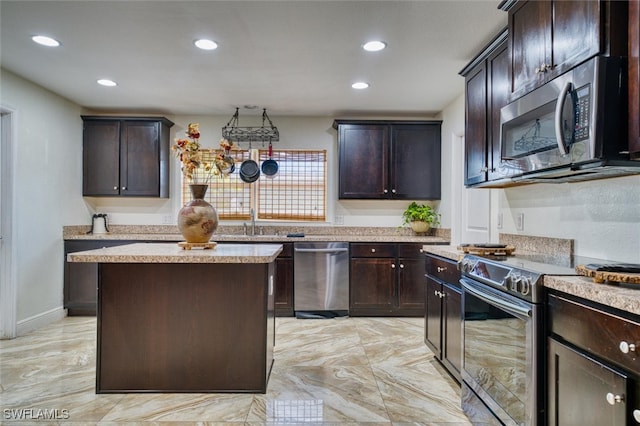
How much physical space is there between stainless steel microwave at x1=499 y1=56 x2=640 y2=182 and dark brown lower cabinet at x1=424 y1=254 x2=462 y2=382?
36.7 inches

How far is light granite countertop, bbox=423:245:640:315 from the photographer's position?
1138mm

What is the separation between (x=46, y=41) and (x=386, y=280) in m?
3.83

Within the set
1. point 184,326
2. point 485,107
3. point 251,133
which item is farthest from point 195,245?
point 251,133

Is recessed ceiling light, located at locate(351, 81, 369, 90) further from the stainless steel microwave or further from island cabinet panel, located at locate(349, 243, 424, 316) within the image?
the stainless steel microwave

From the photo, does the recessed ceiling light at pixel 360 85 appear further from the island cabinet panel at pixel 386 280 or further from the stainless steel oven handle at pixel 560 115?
the stainless steel oven handle at pixel 560 115

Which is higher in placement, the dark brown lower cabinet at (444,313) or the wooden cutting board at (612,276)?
the wooden cutting board at (612,276)

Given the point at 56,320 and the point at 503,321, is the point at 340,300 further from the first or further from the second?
the point at 56,320

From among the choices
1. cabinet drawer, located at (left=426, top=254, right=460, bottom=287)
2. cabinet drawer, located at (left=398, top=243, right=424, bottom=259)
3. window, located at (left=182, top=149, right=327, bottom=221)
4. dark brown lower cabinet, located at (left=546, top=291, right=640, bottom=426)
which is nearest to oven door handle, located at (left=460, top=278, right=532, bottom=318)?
dark brown lower cabinet, located at (left=546, top=291, right=640, bottom=426)

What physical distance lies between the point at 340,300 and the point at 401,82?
2455 millimetres

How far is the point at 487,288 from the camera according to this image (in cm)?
202

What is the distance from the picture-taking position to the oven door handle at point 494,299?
5.46 ft

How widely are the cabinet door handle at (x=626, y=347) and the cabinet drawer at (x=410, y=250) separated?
326 centimetres

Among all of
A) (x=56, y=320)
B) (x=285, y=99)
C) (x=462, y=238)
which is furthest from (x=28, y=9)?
(x=462, y=238)

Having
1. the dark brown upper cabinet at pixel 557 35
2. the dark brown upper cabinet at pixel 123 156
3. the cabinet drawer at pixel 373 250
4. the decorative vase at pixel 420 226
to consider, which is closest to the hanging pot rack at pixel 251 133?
the dark brown upper cabinet at pixel 123 156
